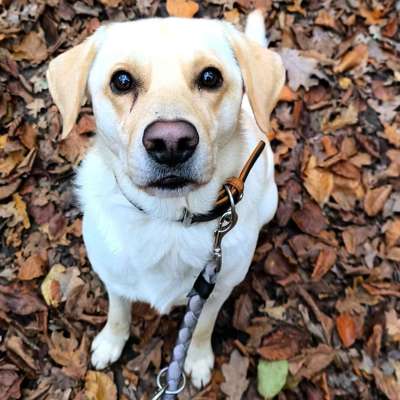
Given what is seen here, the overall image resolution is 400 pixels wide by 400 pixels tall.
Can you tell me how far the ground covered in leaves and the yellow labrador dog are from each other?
73 centimetres

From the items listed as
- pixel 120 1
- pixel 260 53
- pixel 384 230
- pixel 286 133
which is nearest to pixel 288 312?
pixel 384 230

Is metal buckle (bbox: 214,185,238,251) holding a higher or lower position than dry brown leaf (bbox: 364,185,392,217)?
higher

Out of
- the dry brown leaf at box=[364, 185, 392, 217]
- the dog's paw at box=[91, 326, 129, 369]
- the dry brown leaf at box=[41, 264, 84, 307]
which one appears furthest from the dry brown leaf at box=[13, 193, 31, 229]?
the dry brown leaf at box=[364, 185, 392, 217]

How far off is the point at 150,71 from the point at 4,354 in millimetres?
1960

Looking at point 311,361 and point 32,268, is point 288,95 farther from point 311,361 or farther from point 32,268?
point 32,268

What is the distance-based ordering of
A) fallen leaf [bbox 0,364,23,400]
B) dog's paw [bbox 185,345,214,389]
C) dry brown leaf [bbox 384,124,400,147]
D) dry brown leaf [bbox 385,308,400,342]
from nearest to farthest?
fallen leaf [bbox 0,364,23,400], dog's paw [bbox 185,345,214,389], dry brown leaf [bbox 385,308,400,342], dry brown leaf [bbox 384,124,400,147]

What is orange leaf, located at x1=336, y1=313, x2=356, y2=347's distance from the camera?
333 centimetres

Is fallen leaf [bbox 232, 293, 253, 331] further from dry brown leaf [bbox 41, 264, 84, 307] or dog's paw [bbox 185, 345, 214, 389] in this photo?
dry brown leaf [bbox 41, 264, 84, 307]

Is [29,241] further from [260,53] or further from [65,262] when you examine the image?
[260,53]

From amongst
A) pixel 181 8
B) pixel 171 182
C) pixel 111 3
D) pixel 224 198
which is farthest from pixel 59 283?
pixel 181 8

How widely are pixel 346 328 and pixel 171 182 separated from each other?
1.90m

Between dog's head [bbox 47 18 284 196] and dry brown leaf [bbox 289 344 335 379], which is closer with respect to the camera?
dog's head [bbox 47 18 284 196]

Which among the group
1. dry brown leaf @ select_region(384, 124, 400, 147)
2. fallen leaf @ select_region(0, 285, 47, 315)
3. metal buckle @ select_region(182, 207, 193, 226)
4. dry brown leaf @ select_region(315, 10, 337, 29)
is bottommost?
fallen leaf @ select_region(0, 285, 47, 315)

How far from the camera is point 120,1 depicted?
4148 millimetres
